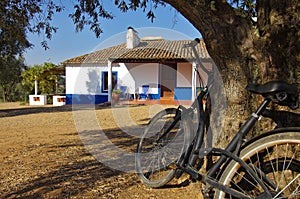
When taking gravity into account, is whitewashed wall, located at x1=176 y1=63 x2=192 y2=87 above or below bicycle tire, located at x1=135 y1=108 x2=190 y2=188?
above

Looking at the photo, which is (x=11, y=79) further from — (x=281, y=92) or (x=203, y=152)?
(x=281, y=92)

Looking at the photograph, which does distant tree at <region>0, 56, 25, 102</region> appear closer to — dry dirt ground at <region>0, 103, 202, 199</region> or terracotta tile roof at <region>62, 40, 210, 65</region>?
terracotta tile roof at <region>62, 40, 210, 65</region>

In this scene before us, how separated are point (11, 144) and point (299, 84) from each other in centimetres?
468

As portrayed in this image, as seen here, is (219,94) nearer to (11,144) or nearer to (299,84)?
(299,84)

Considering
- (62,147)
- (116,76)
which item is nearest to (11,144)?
(62,147)

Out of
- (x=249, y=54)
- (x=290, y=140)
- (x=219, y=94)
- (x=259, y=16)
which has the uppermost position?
(x=259, y=16)

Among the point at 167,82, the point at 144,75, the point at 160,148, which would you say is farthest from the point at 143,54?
the point at 160,148

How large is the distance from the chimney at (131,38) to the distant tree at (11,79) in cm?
886

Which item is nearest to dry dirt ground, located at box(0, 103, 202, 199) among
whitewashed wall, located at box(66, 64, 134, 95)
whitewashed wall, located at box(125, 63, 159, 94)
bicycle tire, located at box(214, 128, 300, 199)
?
bicycle tire, located at box(214, 128, 300, 199)

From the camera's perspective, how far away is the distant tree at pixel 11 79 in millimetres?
19852

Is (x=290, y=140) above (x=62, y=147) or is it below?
above

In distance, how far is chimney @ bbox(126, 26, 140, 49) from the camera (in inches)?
639

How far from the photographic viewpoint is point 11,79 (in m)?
22.2

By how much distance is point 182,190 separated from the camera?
100 inches
